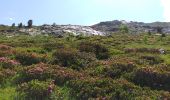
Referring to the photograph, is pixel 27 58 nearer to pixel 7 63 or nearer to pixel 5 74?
pixel 7 63

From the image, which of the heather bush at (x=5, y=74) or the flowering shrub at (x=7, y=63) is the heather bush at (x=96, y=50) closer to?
the flowering shrub at (x=7, y=63)

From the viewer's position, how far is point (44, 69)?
77.9ft

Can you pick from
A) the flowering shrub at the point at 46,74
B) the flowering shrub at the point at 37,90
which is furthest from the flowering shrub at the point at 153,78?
the flowering shrub at the point at 37,90

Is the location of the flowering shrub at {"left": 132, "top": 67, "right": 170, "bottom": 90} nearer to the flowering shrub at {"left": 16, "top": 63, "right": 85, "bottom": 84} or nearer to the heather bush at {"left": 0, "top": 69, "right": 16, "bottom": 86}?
the flowering shrub at {"left": 16, "top": 63, "right": 85, "bottom": 84}

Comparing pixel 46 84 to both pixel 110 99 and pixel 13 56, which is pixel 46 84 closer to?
pixel 110 99

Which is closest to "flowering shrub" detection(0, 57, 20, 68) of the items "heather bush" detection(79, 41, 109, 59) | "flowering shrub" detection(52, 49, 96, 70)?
"flowering shrub" detection(52, 49, 96, 70)

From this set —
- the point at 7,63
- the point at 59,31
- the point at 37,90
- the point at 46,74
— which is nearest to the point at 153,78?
the point at 46,74

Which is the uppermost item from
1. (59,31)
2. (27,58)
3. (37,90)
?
(27,58)

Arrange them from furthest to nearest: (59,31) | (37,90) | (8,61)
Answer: (59,31) → (8,61) → (37,90)

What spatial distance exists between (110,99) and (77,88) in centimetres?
233

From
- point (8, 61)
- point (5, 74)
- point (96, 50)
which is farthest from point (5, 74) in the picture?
point (96, 50)

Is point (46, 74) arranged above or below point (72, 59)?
below

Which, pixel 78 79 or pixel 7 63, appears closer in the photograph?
pixel 78 79

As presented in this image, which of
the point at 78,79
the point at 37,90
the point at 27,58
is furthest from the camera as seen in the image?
the point at 27,58
